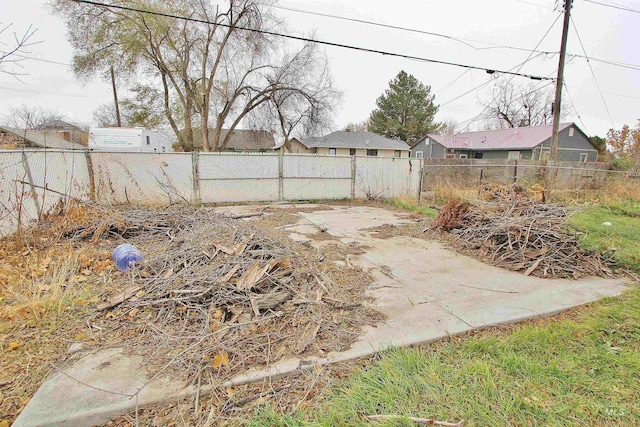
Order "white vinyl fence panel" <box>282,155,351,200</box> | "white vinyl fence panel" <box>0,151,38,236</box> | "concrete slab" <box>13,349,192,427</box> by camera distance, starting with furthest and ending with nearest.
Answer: "white vinyl fence panel" <box>282,155,351,200</box> → "white vinyl fence panel" <box>0,151,38,236</box> → "concrete slab" <box>13,349,192,427</box>

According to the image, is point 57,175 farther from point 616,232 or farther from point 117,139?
point 616,232

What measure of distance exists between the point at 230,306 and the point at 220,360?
61cm

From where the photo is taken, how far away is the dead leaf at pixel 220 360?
197 cm

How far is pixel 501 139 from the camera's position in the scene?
25797 millimetres

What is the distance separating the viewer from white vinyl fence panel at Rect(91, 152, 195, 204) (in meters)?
7.83

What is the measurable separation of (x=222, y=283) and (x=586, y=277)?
4.48 m

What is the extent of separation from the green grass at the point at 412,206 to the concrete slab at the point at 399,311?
2660 mm

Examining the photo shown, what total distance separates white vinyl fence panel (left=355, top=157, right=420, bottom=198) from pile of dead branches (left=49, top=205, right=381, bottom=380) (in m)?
6.61

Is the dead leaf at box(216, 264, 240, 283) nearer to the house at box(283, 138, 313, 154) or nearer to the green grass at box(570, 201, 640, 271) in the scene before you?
the green grass at box(570, 201, 640, 271)

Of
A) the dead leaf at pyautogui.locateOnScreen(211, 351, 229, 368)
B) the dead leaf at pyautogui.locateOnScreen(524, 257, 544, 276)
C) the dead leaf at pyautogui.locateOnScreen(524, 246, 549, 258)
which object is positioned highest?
the dead leaf at pyautogui.locateOnScreen(524, 246, 549, 258)

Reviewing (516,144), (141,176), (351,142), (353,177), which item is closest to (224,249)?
(141,176)

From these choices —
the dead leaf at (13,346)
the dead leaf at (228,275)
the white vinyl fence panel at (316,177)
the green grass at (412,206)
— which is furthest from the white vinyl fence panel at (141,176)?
the green grass at (412,206)

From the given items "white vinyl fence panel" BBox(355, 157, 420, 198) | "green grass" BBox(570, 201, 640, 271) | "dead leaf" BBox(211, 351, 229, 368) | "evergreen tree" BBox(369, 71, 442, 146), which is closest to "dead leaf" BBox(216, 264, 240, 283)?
"dead leaf" BBox(211, 351, 229, 368)

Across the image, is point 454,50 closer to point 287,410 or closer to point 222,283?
point 222,283
